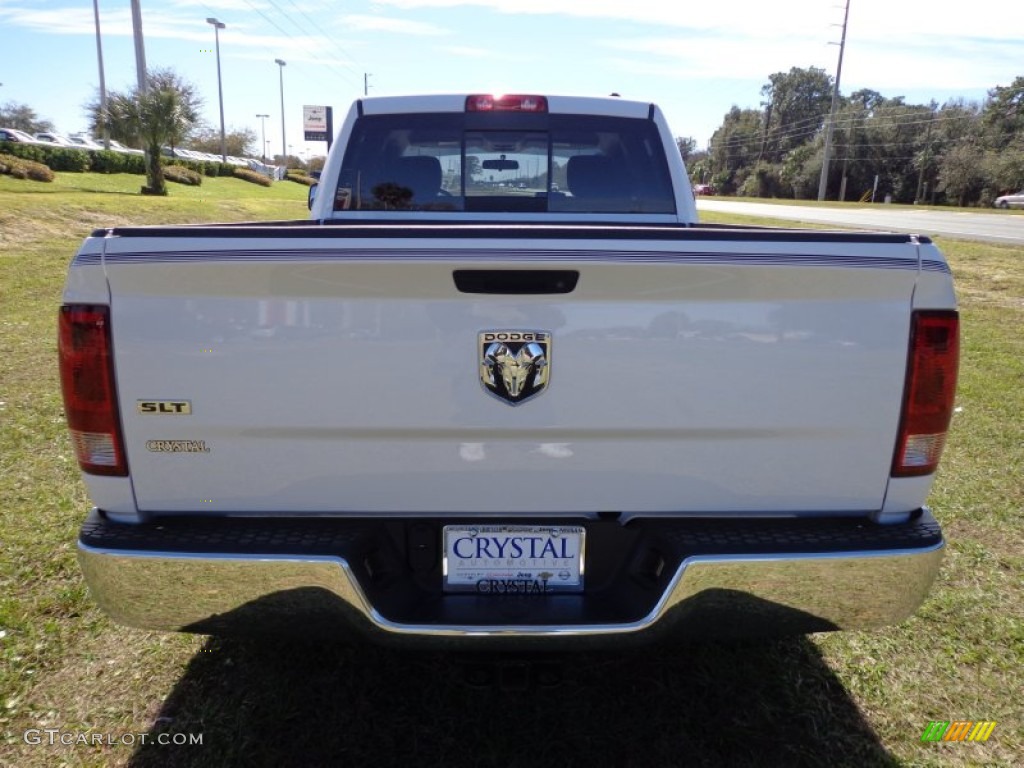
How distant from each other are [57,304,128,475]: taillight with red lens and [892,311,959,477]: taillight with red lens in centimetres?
207

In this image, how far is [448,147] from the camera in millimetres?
3951

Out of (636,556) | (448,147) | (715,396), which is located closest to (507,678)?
(636,556)

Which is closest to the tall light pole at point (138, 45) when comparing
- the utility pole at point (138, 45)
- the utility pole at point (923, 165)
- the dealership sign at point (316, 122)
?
the utility pole at point (138, 45)

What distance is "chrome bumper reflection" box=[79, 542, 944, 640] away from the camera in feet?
6.54

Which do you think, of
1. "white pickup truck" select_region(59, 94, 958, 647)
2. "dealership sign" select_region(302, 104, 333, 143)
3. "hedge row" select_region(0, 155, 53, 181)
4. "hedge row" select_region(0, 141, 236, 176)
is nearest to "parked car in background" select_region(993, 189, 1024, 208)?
"dealership sign" select_region(302, 104, 333, 143)

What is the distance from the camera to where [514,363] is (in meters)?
1.95

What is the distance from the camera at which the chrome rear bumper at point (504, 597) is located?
2000mm

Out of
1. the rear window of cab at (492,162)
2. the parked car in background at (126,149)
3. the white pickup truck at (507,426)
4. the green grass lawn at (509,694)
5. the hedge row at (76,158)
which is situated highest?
the parked car in background at (126,149)

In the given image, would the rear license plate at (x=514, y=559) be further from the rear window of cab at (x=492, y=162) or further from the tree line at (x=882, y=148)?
the tree line at (x=882, y=148)

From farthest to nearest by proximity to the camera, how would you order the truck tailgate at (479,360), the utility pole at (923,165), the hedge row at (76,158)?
the utility pole at (923,165)
the hedge row at (76,158)
the truck tailgate at (479,360)

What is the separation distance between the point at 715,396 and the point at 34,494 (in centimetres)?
403

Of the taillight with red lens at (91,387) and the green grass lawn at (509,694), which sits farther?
the green grass lawn at (509,694)

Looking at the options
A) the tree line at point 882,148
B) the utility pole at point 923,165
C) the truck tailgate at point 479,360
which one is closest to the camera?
the truck tailgate at point 479,360

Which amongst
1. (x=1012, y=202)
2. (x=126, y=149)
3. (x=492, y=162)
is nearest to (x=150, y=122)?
(x=126, y=149)
